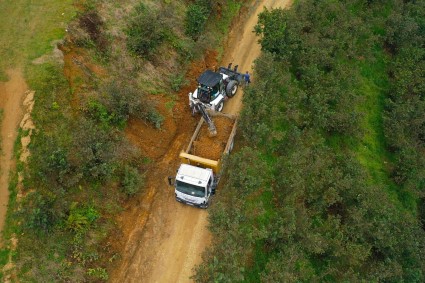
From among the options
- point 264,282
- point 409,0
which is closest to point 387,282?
point 264,282

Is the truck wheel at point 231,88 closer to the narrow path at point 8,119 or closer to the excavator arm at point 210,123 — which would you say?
the excavator arm at point 210,123

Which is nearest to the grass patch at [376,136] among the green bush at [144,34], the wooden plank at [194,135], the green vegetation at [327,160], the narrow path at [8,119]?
the green vegetation at [327,160]

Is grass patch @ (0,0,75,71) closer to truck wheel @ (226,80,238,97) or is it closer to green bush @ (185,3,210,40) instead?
green bush @ (185,3,210,40)

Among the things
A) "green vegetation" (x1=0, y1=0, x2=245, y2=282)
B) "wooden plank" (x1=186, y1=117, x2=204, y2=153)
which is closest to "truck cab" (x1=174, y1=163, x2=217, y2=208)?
"wooden plank" (x1=186, y1=117, x2=204, y2=153)

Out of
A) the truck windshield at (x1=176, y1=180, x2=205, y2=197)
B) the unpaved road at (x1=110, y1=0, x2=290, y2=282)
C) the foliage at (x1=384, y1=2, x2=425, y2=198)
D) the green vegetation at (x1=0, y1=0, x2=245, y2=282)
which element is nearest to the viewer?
the green vegetation at (x1=0, y1=0, x2=245, y2=282)

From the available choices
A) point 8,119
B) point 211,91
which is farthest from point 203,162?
point 8,119

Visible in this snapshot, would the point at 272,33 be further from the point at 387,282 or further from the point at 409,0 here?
the point at 409,0
